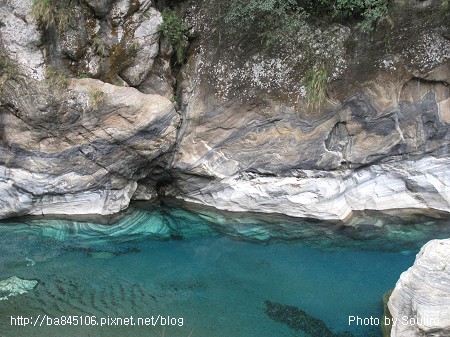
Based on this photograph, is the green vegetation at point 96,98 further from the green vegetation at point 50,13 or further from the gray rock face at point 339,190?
the gray rock face at point 339,190

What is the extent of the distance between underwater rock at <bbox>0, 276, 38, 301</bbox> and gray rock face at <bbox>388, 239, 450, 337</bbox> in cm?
476

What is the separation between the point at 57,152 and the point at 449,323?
6402 millimetres

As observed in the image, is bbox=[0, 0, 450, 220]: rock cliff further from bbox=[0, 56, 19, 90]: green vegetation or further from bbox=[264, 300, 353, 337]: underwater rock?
bbox=[264, 300, 353, 337]: underwater rock

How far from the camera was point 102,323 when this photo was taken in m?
6.14

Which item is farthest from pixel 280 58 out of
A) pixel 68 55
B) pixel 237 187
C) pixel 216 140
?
pixel 68 55

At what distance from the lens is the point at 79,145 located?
8.41 meters

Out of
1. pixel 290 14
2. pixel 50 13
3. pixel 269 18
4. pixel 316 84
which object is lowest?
pixel 316 84

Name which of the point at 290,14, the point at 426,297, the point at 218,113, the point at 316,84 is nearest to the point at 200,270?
the point at 218,113

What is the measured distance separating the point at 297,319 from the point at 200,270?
69.2 inches

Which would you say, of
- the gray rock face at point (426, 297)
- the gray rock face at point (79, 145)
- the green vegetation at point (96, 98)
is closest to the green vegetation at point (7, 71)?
the gray rock face at point (79, 145)

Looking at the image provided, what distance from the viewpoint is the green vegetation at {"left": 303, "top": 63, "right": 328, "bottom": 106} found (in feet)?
28.2

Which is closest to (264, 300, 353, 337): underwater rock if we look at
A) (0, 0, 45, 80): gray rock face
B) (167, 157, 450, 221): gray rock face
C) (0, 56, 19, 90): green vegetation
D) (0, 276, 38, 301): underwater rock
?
(167, 157, 450, 221): gray rock face

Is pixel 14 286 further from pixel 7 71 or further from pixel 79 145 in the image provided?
pixel 7 71

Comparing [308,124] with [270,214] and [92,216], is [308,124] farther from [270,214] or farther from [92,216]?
[92,216]
